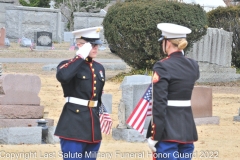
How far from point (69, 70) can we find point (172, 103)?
38.2 inches

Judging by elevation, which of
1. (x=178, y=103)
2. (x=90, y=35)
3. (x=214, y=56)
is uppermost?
(x=90, y=35)

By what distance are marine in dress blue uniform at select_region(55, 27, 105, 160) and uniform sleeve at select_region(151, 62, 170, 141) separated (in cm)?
75

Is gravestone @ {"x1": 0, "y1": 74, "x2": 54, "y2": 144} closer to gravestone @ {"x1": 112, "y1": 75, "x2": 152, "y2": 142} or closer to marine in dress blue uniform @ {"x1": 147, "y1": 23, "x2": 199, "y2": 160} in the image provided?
gravestone @ {"x1": 112, "y1": 75, "x2": 152, "y2": 142}

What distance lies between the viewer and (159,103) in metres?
5.29

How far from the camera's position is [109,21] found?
18.2m

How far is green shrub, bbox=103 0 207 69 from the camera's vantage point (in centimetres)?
1717

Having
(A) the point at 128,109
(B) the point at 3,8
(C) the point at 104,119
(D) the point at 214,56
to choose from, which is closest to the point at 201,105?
(A) the point at 128,109

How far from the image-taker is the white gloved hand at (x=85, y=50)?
18.9 feet

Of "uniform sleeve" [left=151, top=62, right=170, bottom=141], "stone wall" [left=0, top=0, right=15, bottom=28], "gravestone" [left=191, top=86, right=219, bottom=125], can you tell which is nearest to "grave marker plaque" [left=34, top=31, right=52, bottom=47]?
"stone wall" [left=0, top=0, right=15, bottom=28]

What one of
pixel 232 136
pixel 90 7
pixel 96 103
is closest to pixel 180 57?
pixel 96 103

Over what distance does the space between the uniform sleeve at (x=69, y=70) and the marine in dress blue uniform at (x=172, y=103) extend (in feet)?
2.40

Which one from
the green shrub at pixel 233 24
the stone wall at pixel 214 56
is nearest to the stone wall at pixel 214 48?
the stone wall at pixel 214 56

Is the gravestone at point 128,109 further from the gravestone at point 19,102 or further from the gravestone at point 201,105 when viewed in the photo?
the gravestone at point 201,105

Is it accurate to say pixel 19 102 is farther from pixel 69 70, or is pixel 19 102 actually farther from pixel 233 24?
pixel 233 24
